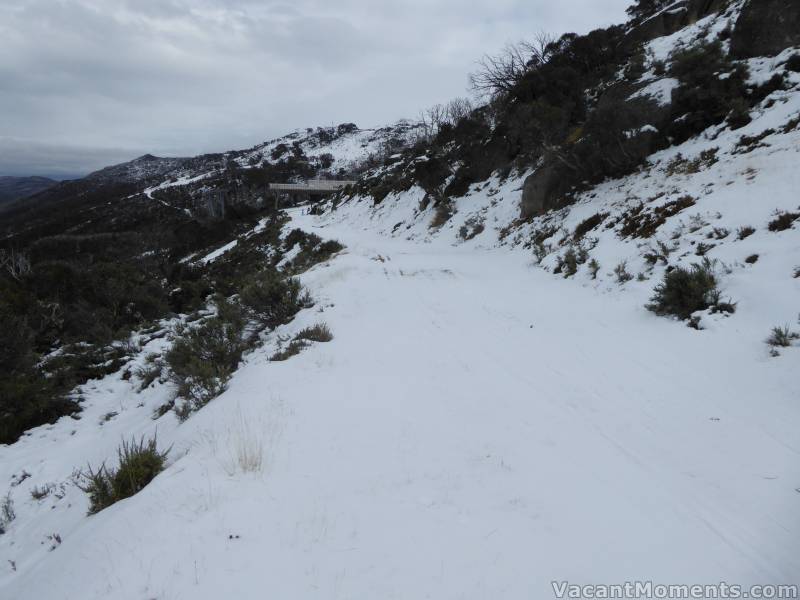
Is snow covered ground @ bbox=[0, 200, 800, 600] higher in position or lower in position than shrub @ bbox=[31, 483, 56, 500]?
higher

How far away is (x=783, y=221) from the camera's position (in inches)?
237

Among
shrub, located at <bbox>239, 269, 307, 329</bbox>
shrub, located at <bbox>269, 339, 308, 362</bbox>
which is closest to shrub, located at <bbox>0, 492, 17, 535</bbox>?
shrub, located at <bbox>269, 339, 308, 362</bbox>

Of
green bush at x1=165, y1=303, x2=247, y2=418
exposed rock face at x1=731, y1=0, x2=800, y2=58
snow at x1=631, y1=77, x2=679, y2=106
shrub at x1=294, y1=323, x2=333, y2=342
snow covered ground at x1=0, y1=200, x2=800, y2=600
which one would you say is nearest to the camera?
snow covered ground at x1=0, y1=200, x2=800, y2=600

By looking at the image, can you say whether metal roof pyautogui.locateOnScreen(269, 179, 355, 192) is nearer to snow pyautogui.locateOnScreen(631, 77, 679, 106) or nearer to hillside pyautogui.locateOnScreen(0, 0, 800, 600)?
snow pyautogui.locateOnScreen(631, 77, 679, 106)

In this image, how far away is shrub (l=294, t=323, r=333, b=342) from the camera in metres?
6.48

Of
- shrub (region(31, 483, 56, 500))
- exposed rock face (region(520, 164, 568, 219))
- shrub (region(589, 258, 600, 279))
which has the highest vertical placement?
exposed rock face (region(520, 164, 568, 219))

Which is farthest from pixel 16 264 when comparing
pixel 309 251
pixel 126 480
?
pixel 126 480

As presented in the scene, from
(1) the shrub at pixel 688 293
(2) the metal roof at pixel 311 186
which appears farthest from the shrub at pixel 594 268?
(2) the metal roof at pixel 311 186

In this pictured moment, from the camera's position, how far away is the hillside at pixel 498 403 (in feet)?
7.77

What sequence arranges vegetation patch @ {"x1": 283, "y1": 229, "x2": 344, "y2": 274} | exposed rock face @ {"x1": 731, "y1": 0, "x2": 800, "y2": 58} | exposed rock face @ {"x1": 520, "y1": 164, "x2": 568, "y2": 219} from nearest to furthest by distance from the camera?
exposed rock face @ {"x1": 731, "y1": 0, "x2": 800, "y2": 58}, exposed rock face @ {"x1": 520, "y1": 164, "x2": 568, "y2": 219}, vegetation patch @ {"x1": 283, "y1": 229, "x2": 344, "y2": 274}

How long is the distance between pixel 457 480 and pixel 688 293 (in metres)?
4.91

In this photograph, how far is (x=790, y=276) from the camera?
5.02 meters

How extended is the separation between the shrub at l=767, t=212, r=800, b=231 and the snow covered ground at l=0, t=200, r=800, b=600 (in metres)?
2.43

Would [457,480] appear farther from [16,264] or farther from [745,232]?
[16,264]
